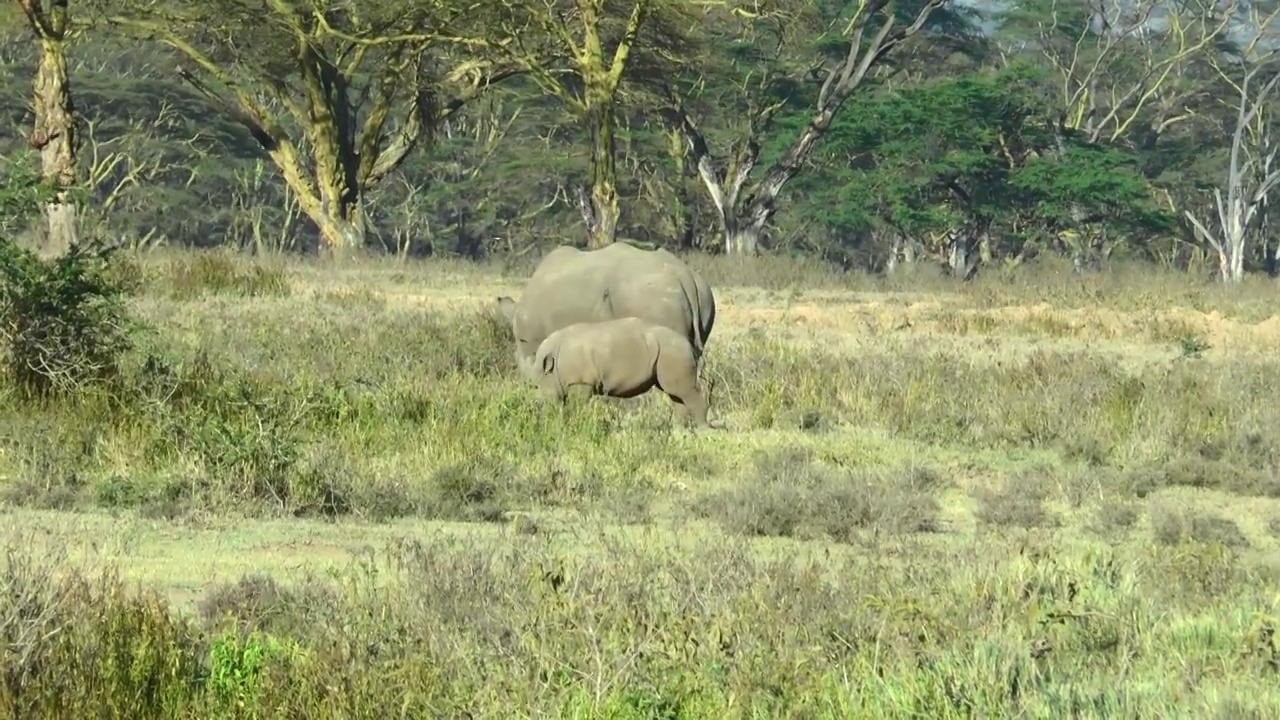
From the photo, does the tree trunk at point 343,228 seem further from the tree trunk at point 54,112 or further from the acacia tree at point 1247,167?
the acacia tree at point 1247,167

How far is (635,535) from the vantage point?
7.84m

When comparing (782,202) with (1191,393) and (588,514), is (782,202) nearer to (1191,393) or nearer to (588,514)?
(1191,393)

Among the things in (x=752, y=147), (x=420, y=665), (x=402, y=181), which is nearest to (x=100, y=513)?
(x=420, y=665)

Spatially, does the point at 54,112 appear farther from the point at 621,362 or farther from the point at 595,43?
the point at 621,362

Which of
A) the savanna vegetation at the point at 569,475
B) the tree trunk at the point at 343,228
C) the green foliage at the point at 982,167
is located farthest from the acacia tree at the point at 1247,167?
the tree trunk at the point at 343,228

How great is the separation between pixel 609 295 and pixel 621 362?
1.07 m

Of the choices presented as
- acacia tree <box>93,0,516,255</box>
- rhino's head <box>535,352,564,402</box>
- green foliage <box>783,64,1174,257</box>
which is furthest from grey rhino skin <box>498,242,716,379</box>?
green foliage <box>783,64,1174,257</box>

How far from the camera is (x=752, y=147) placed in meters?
36.4

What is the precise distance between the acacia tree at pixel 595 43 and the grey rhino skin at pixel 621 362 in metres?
16.5

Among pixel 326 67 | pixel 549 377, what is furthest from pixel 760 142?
pixel 549 377

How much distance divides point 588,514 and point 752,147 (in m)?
28.5

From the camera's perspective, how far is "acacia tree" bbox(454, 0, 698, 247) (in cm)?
2748

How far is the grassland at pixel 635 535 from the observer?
15.6ft

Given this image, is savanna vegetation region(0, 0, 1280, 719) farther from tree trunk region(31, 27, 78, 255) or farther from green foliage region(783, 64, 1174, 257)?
green foliage region(783, 64, 1174, 257)
